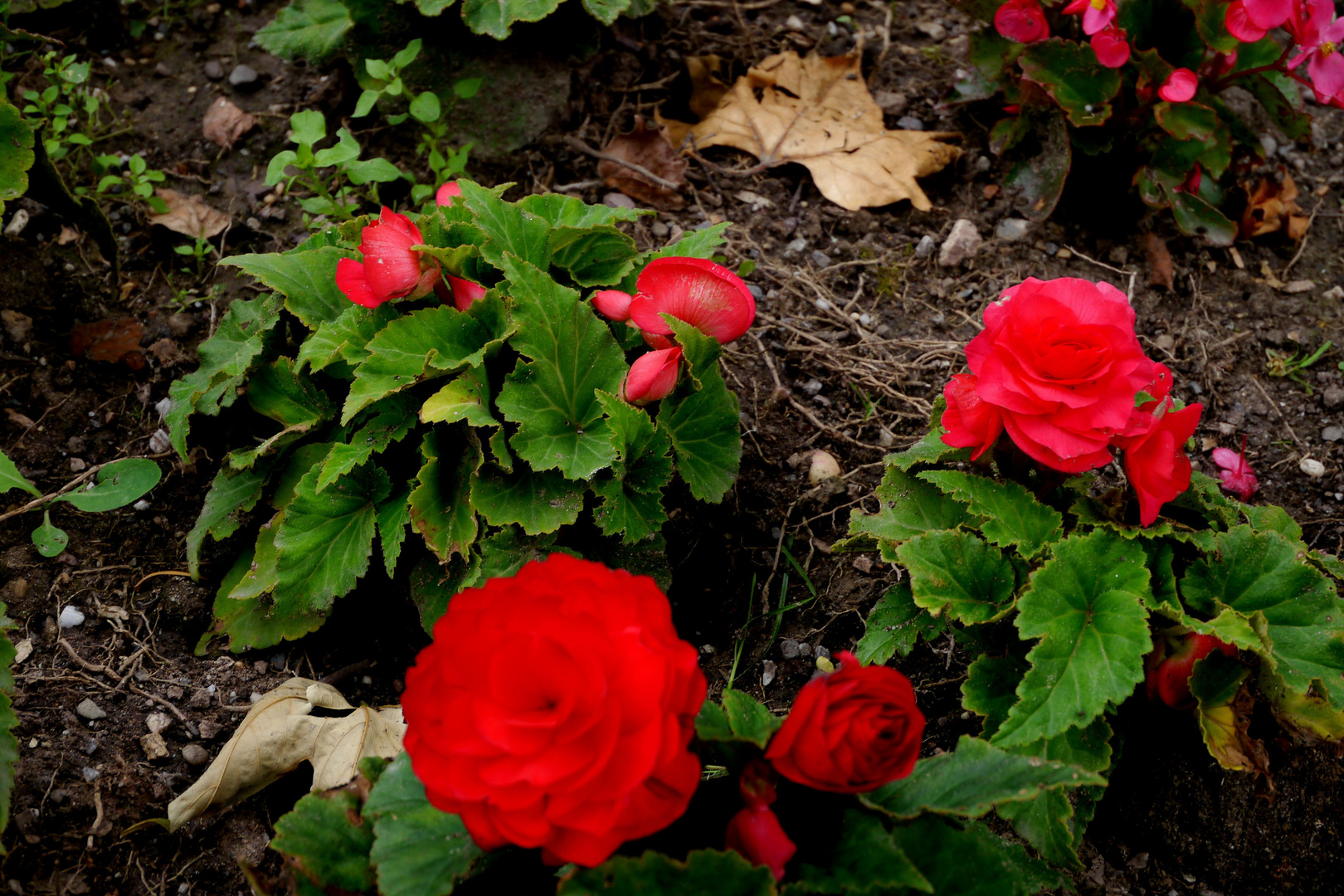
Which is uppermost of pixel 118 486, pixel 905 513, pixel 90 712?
pixel 905 513

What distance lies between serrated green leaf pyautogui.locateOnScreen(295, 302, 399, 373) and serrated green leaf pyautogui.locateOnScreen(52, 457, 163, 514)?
44 centimetres

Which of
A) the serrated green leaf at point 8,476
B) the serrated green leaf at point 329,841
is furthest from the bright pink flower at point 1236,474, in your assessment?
the serrated green leaf at point 8,476

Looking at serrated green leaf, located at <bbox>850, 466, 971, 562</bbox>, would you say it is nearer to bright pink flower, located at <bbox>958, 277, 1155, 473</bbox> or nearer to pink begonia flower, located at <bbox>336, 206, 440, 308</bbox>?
bright pink flower, located at <bbox>958, 277, 1155, 473</bbox>

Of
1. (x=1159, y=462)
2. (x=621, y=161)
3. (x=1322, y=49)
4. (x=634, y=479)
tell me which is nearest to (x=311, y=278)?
(x=634, y=479)

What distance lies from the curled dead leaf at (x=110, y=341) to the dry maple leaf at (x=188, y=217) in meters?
0.33

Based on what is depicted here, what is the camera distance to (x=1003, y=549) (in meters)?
1.67

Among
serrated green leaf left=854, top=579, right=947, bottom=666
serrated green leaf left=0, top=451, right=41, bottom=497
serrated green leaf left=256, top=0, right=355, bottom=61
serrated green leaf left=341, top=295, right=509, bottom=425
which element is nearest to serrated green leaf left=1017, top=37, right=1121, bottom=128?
serrated green leaf left=854, top=579, right=947, bottom=666

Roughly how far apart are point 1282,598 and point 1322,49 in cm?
149

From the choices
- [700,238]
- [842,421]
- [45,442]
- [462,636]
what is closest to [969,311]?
[842,421]

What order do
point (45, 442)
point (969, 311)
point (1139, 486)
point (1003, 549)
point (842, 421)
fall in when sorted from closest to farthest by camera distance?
1. point (1139, 486)
2. point (1003, 549)
3. point (45, 442)
4. point (842, 421)
5. point (969, 311)

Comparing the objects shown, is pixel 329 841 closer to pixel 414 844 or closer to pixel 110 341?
pixel 414 844

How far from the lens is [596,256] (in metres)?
2.00

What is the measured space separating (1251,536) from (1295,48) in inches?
63.1

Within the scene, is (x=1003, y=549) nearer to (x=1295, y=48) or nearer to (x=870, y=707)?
(x=870, y=707)
